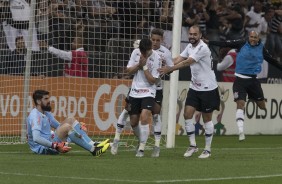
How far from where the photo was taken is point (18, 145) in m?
20.0

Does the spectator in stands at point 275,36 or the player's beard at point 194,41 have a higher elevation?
the player's beard at point 194,41

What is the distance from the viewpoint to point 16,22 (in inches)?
886

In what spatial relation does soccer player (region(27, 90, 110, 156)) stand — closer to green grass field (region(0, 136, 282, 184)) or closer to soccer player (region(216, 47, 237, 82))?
green grass field (region(0, 136, 282, 184))

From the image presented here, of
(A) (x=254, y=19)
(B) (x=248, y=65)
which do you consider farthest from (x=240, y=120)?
(A) (x=254, y=19)

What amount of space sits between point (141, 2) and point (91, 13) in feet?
4.02

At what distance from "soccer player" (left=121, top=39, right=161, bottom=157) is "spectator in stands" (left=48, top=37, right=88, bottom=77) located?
218 inches

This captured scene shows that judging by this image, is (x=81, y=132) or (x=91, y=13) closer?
(x=81, y=132)

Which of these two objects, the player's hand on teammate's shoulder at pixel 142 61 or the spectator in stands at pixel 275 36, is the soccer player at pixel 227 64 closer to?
the spectator in stands at pixel 275 36

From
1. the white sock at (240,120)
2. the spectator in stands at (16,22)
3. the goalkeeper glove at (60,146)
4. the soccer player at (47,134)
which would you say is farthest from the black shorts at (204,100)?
the spectator in stands at (16,22)

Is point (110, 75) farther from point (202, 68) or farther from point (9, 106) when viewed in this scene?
point (202, 68)

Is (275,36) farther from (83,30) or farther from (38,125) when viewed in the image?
(38,125)

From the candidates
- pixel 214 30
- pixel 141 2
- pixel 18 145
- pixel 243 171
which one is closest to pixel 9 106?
pixel 18 145

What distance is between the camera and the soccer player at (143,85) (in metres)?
16.8

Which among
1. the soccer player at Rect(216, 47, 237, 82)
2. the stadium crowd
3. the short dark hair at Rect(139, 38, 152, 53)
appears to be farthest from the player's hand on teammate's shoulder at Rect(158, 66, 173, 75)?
the soccer player at Rect(216, 47, 237, 82)
